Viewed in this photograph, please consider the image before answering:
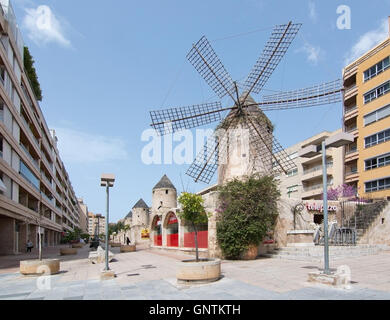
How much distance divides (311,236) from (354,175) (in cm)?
1689

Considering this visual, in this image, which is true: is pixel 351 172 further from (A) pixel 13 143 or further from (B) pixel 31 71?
(B) pixel 31 71

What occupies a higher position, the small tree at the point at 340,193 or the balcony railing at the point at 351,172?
the balcony railing at the point at 351,172

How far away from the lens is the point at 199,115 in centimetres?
2317

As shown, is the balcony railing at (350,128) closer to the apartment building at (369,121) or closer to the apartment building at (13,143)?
the apartment building at (369,121)

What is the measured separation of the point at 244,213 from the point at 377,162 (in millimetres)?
19562

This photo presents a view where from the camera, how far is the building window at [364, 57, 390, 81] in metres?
29.5

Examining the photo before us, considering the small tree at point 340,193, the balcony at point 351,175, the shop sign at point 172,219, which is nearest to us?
the shop sign at point 172,219

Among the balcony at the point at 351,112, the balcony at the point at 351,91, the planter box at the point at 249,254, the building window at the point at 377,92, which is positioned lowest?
the planter box at the point at 249,254

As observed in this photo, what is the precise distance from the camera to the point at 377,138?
30.3 meters

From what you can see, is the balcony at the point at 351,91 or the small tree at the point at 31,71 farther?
the small tree at the point at 31,71

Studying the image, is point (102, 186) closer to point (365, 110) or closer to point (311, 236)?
point (311, 236)

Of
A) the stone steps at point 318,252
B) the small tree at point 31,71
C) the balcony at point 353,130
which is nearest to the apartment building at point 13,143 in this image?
the small tree at point 31,71

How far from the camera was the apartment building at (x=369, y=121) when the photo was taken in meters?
29.3

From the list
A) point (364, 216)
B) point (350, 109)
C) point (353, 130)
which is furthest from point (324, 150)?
point (350, 109)
